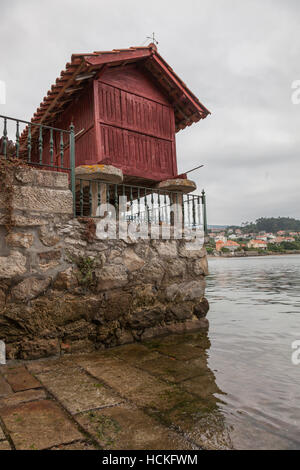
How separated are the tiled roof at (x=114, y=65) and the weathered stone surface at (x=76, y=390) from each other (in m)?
4.73

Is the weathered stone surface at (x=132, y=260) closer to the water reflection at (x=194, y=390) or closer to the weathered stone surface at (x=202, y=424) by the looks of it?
the water reflection at (x=194, y=390)

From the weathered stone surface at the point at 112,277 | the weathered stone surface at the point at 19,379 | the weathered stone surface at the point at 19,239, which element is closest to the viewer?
the weathered stone surface at the point at 19,379

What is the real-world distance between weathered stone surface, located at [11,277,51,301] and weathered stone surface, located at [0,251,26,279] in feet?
0.45

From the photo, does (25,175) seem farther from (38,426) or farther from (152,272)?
(38,426)

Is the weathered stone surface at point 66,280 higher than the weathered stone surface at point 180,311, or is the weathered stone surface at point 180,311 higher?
the weathered stone surface at point 66,280

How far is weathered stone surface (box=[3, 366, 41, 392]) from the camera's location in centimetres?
277

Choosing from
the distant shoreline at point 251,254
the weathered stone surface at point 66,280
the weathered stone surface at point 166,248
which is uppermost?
the weathered stone surface at point 166,248

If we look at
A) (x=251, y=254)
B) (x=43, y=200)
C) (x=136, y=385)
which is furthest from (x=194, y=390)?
(x=251, y=254)

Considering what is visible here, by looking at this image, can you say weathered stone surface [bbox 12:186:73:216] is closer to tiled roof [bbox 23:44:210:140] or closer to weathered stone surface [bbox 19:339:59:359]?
weathered stone surface [bbox 19:339:59:359]

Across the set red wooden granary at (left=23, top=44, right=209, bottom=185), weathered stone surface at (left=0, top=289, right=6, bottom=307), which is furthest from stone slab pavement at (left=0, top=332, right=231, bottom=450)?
red wooden granary at (left=23, top=44, right=209, bottom=185)

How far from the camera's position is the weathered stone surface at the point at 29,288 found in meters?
3.56

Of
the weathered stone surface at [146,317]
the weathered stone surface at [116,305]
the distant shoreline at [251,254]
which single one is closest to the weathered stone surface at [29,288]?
the weathered stone surface at [116,305]
